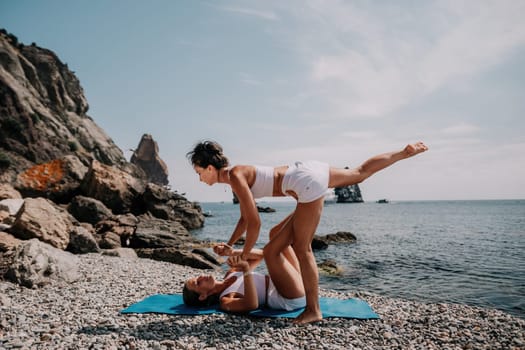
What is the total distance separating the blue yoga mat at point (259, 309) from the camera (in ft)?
16.8

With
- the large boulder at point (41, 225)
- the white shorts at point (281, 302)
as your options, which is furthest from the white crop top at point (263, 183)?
the large boulder at point (41, 225)

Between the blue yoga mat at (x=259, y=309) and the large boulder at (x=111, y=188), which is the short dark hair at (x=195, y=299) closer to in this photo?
the blue yoga mat at (x=259, y=309)

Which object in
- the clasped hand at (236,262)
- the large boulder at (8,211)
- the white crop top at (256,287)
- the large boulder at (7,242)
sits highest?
the large boulder at (8,211)

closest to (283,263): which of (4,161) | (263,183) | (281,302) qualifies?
(281,302)

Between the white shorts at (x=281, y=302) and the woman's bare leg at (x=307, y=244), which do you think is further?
the white shorts at (x=281, y=302)

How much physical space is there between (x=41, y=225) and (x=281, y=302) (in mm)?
7353

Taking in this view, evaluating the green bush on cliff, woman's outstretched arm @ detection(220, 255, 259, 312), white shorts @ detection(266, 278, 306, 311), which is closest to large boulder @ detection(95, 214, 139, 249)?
woman's outstretched arm @ detection(220, 255, 259, 312)

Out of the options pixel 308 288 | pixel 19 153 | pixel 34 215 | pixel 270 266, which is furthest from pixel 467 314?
pixel 19 153

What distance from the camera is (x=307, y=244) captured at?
4711 mm

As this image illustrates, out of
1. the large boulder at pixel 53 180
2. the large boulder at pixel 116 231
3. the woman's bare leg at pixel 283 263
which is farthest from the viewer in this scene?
the large boulder at pixel 53 180

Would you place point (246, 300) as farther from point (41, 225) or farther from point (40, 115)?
point (40, 115)

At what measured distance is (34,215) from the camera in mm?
9102

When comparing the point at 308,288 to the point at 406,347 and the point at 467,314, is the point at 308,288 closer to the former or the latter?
the point at 406,347

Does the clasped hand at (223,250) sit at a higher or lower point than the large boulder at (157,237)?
higher
